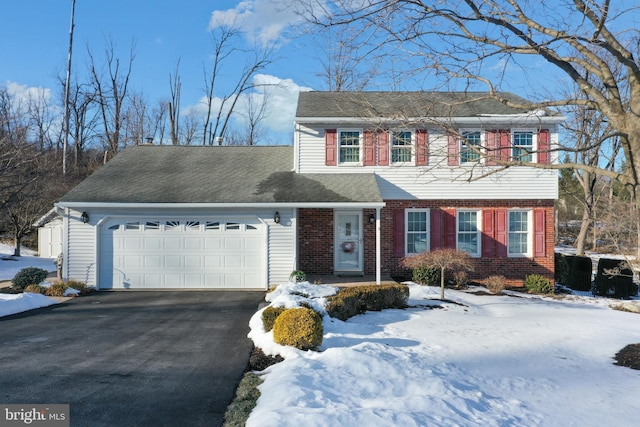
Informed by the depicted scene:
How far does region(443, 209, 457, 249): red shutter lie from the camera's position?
14.4 meters

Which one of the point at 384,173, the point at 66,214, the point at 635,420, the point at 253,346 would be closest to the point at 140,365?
the point at 253,346

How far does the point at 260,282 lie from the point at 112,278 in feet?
14.9

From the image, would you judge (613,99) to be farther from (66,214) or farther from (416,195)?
(66,214)

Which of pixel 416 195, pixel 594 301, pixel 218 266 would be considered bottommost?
pixel 594 301

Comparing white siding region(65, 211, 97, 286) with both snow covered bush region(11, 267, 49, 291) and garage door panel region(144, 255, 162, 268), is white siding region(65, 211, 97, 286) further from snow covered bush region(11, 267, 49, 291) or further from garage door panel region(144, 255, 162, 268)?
garage door panel region(144, 255, 162, 268)

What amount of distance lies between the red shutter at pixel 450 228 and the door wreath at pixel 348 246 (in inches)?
124

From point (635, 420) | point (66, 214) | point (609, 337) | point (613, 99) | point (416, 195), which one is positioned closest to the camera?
point (635, 420)

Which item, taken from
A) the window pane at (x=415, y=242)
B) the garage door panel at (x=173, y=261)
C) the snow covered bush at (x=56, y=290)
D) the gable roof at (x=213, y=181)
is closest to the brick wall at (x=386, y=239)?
the window pane at (x=415, y=242)

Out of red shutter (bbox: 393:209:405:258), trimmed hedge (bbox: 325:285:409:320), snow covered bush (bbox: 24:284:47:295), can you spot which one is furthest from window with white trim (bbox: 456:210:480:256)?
snow covered bush (bbox: 24:284:47:295)

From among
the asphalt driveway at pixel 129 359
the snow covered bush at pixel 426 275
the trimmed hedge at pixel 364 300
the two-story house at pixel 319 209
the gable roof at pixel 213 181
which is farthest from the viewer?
the snow covered bush at pixel 426 275

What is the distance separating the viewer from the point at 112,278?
13.0m

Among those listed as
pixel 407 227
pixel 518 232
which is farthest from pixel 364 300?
pixel 518 232

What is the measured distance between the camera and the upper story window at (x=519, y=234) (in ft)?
47.8

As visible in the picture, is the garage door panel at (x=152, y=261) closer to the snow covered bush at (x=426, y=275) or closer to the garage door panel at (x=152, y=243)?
the garage door panel at (x=152, y=243)
